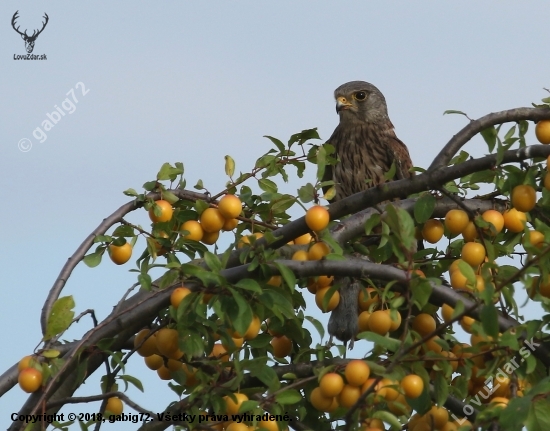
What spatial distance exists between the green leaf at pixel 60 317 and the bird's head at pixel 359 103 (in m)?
4.48

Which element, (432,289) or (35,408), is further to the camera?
(35,408)

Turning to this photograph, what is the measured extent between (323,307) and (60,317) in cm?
109

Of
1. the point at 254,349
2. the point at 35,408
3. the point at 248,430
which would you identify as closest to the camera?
the point at 248,430

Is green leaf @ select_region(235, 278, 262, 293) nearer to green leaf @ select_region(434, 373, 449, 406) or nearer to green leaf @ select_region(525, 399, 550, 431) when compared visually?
green leaf @ select_region(434, 373, 449, 406)

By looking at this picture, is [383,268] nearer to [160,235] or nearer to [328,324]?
[328,324]

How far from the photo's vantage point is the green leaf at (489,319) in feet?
10.2

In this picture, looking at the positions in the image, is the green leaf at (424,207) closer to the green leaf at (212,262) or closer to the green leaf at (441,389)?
the green leaf at (441,389)

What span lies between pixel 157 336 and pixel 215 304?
1.39 ft

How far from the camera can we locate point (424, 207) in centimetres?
392

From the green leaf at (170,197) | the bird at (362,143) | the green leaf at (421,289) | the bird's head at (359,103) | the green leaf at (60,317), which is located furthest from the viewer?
the bird's head at (359,103)

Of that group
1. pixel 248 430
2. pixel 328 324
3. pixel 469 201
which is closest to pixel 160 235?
pixel 328 324

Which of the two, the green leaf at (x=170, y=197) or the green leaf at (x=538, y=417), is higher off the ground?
the green leaf at (x=170, y=197)

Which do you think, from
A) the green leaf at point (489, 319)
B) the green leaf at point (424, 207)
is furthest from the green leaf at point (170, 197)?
the green leaf at point (489, 319)

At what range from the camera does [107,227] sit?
169 inches
